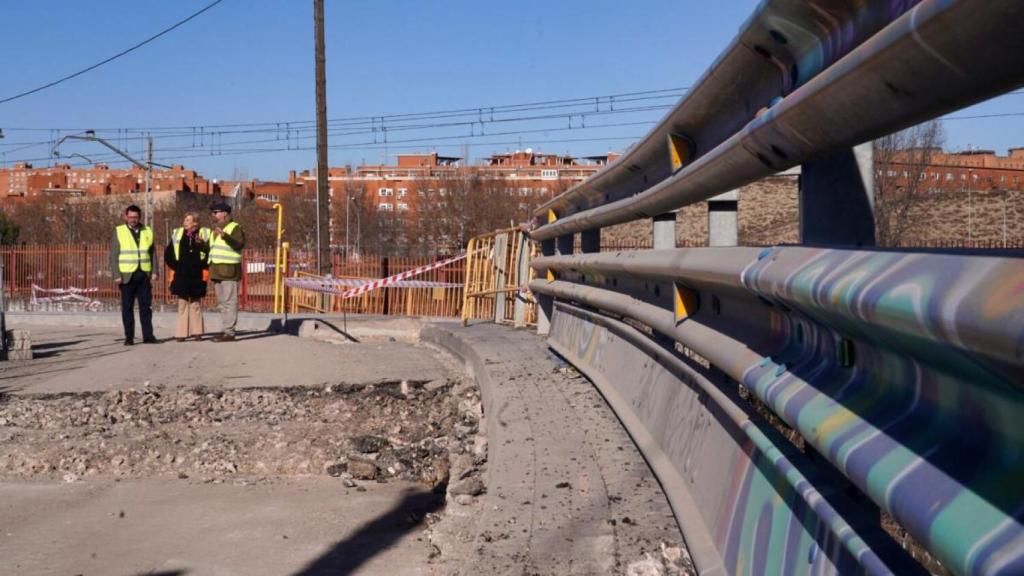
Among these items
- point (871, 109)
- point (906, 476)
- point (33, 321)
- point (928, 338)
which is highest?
point (871, 109)

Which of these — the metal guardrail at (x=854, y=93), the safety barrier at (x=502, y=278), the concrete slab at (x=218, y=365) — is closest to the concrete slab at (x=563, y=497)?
the metal guardrail at (x=854, y=93)

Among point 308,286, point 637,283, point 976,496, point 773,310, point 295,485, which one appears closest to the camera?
point 976,496

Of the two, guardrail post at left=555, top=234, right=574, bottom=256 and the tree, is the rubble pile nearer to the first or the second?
guardrail post at left=555, top=234, right=574, bottom=256

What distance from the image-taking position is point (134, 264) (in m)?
12.9

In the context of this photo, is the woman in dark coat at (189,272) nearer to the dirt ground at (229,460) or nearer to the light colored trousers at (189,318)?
the light colored trousers at (189,318)

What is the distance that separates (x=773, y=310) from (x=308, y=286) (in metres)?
18.5

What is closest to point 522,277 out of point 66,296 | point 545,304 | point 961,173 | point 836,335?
point 545,304

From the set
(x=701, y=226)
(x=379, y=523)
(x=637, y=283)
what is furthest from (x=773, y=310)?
(x=701, y=226)

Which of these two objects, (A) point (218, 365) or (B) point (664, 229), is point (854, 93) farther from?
(A) point (218, 365)

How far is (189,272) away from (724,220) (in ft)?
32.6

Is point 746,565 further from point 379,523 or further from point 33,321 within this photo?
point 33,321

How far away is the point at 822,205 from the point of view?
2.50m

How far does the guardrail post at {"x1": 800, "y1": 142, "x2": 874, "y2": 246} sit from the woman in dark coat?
11028 mm

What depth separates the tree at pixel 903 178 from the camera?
13.1 m
